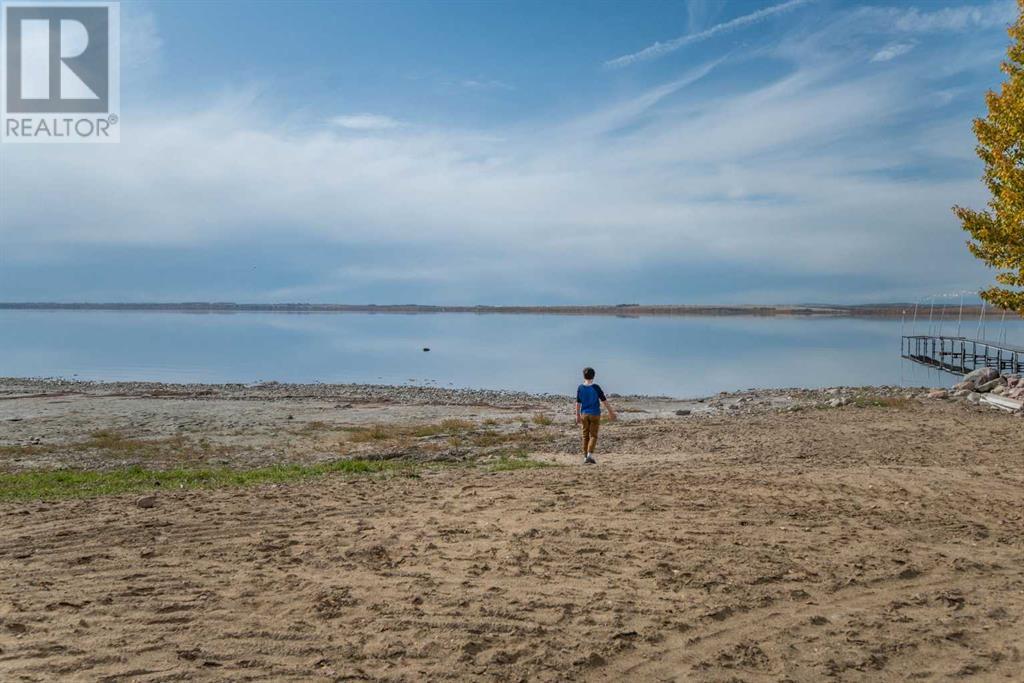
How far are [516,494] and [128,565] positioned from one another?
15.7ft

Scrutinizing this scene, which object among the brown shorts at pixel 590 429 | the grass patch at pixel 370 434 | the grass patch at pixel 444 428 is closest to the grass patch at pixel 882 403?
the grass patch at pixel 444 428

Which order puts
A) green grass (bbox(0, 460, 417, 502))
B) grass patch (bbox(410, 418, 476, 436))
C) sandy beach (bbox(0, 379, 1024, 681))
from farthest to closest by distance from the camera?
grass patch (bbox(410, 418, 476, 436))
green grass (bbox(0, 460, 417, 502))
sandy beach (bbox(0, 379, 1024, 681))

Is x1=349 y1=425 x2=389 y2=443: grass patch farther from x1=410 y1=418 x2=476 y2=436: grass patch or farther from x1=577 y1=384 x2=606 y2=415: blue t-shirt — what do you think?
x1=577 y1=384 x2=606 y2=415: blue t-shirt

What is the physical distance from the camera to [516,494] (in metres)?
10.5

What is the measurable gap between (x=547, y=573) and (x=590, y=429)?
718cm

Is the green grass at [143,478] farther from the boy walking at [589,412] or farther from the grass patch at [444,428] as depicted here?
the grass patch at [444,428]

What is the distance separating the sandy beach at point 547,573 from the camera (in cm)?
577

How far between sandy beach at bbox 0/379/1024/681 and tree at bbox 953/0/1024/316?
23.8 ft

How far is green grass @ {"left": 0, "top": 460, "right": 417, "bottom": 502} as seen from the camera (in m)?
11.6

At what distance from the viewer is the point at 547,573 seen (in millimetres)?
7426

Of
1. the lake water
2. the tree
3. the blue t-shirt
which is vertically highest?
the tree

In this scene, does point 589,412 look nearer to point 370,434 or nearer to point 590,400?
point 590,400

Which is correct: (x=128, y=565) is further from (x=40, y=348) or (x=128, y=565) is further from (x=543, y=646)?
(x=40, y=348)

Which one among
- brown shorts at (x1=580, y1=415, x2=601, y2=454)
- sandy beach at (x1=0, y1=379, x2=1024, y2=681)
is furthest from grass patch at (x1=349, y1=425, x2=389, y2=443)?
brown shorts at (x1=580, y1=415, x2=601, y2=454)
